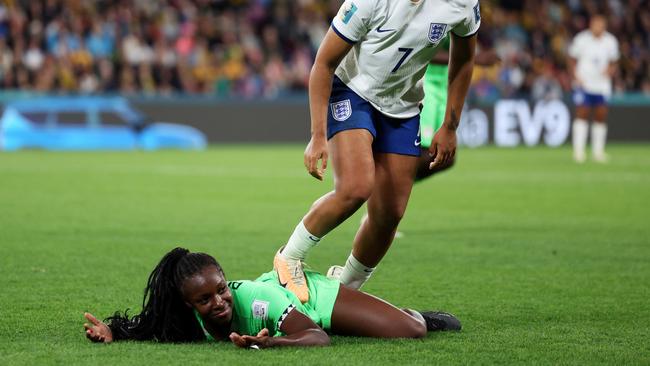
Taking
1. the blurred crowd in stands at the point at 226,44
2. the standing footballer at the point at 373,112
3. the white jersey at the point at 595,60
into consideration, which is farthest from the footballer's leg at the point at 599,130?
the standing footballer at the point at 373,112

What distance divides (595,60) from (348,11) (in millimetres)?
15186

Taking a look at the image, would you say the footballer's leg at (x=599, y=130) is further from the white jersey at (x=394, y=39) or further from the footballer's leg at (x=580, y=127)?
the white jersey at (x=394, y=39)

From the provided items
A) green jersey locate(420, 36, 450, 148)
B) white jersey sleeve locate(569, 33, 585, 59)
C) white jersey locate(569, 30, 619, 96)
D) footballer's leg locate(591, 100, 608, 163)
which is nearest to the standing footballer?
green jersey locate(420, 36, 450, 148)

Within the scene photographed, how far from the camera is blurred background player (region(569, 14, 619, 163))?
1984 cm

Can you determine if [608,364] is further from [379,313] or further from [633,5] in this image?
[633,5]

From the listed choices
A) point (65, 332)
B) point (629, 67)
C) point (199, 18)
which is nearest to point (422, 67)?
point (65, 332)

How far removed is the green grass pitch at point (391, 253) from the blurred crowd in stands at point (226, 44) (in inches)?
264

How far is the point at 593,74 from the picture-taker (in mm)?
19891

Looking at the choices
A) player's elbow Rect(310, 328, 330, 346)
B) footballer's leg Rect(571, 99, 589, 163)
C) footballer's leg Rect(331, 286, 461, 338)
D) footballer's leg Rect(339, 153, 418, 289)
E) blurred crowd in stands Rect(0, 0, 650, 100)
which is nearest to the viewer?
player's elbow Rect(310, 328, 330, 346)

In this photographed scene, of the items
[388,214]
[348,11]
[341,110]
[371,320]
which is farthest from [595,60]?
[371,320]

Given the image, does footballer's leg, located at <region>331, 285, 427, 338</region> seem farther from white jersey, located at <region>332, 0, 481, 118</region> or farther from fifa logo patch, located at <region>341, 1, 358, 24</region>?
fifa logo patch, located at <region>341, 1, 358, 24</region>

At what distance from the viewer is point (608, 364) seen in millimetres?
4637

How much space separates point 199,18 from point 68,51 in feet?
12.6

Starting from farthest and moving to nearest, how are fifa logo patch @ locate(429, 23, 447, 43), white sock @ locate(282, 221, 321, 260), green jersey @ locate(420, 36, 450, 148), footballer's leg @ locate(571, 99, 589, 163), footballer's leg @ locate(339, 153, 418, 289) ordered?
footballer's leg @ locate(571, 99, 589, 163), green jersey @ locate(420, 36, 450, 148), footballer's leg @ locate(339, 153, 418, 289), fifa logo patch @ locate(429, 23, 447, 43), white sock @ locate(282, 221, 321, 260)
